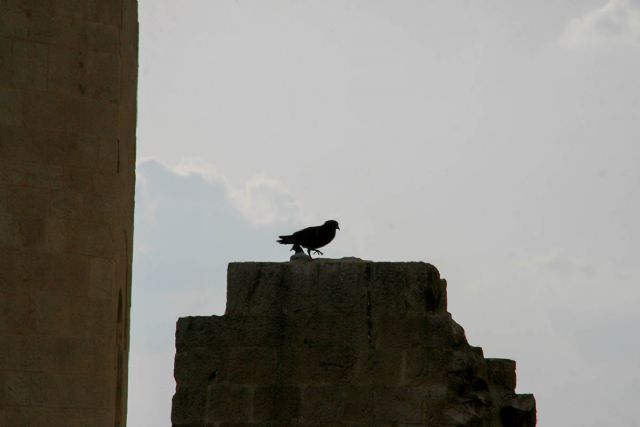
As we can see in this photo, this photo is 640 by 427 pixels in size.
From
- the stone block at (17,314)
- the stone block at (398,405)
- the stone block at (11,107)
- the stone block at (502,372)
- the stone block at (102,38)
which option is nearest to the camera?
the stone block at (398,405)

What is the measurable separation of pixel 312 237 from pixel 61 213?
2.21 m

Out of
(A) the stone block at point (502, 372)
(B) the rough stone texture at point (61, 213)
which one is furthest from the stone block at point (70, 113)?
(A) the stone block at point (502, 372)

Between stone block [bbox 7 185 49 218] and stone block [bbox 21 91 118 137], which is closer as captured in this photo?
stone block [bbox 7 185 49 218]

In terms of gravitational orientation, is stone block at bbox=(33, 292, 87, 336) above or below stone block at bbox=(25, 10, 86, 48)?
below

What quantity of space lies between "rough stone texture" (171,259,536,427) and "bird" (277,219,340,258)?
486mm

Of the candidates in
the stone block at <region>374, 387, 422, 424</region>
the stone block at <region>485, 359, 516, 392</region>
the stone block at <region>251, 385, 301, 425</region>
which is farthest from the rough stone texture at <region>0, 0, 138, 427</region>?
the stone block at <region>485, 359, 516, 392</region>

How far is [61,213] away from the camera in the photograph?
30.2ft

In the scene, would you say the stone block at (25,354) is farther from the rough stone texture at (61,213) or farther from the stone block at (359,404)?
the stone block at (359,404)

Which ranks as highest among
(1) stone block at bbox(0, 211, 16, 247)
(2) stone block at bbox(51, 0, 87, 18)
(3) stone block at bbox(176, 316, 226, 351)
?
(2) stone block at bbox(51, 0, 87, 18)

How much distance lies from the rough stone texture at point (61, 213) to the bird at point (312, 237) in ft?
6.20

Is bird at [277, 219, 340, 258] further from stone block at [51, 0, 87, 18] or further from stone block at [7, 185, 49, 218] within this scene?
stone block at [51, 0, 87, 18]

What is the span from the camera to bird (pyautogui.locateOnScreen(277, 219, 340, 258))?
326 inches

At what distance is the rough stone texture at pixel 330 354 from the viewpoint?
7445mm

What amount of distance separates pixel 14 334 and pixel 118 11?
2987 mm
